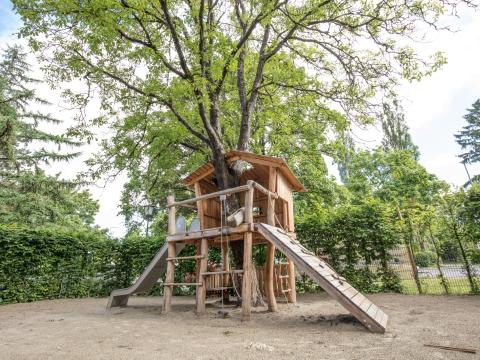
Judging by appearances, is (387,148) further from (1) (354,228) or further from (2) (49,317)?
(2) (49,317)

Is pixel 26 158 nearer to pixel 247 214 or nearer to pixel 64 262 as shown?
pixel 64 262

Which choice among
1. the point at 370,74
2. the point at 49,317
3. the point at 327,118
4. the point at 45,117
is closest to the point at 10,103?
the point at 45,117

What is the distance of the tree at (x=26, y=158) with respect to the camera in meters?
15.5

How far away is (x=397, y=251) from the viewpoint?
387 inches

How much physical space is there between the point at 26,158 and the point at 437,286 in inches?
850

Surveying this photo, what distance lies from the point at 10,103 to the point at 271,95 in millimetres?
17432

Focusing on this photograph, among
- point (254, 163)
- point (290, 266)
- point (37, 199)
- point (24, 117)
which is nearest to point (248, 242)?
point (254, 163)

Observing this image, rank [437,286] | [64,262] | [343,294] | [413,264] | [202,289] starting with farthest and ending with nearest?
1. [64,262]
2. [413,264]
3. [437,286]
4. [202,289]
5. [343,294]

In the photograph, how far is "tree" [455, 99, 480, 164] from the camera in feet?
141

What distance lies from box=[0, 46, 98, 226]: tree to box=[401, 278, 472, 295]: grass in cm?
1744

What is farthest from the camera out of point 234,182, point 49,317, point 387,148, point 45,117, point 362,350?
point 387,148

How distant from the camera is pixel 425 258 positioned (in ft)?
30.7

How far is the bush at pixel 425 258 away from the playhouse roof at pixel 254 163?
439 cm

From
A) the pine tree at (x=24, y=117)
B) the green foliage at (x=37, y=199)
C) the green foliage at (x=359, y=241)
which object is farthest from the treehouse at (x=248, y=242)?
the pine tree at (x=24, y=117)
